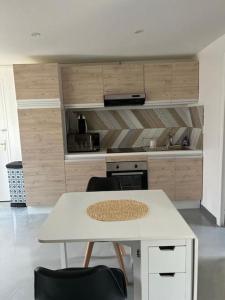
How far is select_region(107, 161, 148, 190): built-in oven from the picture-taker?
12.1 feet

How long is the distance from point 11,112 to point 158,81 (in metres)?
2.53

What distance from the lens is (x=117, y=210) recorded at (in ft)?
6.15

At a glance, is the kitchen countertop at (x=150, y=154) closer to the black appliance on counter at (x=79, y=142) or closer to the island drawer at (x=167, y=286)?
the black appliance on counter at (x=79, y=142)

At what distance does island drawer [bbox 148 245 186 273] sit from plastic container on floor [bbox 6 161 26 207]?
9.88 ft

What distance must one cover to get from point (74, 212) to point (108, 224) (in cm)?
36

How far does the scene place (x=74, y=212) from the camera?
1890 millimetres

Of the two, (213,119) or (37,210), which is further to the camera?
(37,210)

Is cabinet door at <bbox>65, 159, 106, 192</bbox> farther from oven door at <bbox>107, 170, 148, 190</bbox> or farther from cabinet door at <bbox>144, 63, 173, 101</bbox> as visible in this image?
cabinet door at <bbox>144, 63, 173, 101</bbox>

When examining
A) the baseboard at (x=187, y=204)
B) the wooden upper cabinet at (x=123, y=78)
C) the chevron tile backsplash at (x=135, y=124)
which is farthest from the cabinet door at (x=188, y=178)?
the wooden upper cabinet at (x=123, y=78)

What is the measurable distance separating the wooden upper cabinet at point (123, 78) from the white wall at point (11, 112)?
1.67 metres

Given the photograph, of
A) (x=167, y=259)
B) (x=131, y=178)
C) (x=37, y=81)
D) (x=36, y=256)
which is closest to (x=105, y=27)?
(x=37, y=81)

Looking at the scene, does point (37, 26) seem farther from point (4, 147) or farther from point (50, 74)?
point (4, 147)

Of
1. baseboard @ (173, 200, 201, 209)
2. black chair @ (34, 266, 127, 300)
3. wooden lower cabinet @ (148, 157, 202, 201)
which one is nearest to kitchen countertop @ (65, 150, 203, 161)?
wooden lower cabinet @ (148, 157, 202, 201)

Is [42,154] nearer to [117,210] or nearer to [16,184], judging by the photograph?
[16,184]
